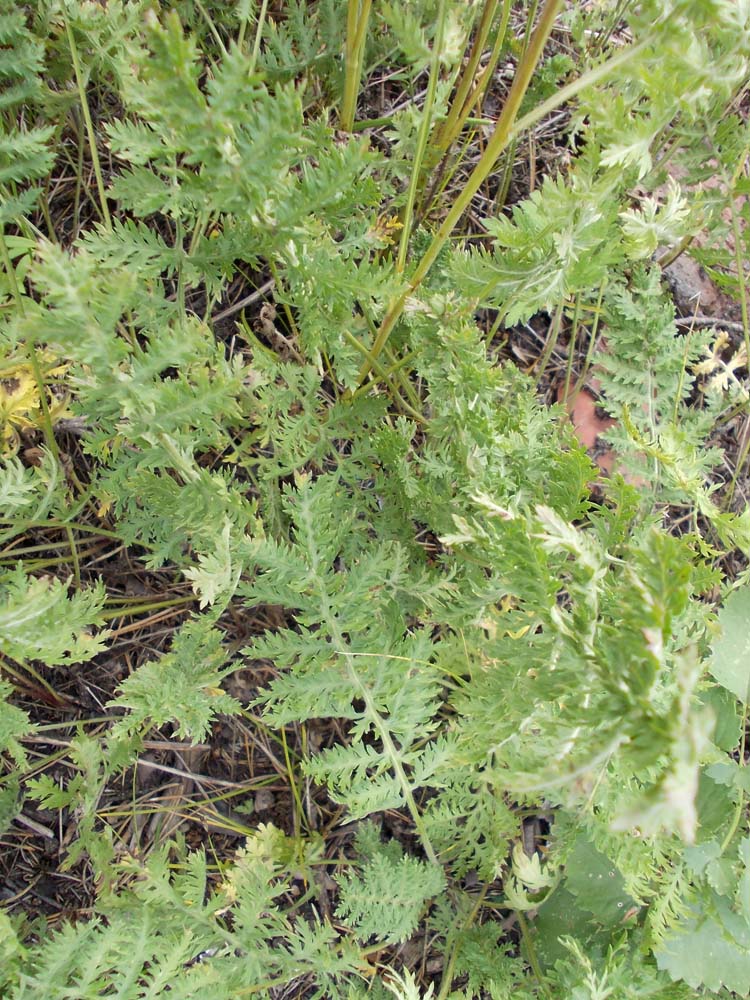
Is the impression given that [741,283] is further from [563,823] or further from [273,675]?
[273,675]

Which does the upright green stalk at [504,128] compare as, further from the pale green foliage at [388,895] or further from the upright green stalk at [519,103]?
the pale green foliage at [388,895]

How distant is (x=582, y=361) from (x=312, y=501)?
4.15 feet

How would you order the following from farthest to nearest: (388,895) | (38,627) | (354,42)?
(388,895) < (354,42) < (38,627)

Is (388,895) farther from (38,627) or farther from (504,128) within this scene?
(504,128)

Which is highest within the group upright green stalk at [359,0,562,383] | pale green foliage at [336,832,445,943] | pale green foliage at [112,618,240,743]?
upright green stalk at [359,0,562,383]

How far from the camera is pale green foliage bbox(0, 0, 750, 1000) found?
1129mm

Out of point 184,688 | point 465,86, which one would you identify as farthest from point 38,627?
point 465,86

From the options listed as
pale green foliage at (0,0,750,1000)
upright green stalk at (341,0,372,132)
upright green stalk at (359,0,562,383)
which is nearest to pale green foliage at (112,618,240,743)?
pale green foliage at (0,0,750,1000)

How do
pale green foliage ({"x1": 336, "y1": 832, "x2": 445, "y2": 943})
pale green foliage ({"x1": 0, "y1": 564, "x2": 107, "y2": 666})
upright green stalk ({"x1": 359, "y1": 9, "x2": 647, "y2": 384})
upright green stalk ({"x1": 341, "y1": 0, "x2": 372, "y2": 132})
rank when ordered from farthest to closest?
pale green foliage ({"x1": 336, "y1": 832, "x2": 445, "y2": 943}) < upright green stalk ({"x1": 341, "y1": 0, "x2": 372, "y2": 132}) < pale green foliage ({"x1": 0, "y1": 564, "x2": 107, "y2": 666}) < upright green stalk ({"x1": 359, "y1": 9, "x2": 647, "y2": 384})

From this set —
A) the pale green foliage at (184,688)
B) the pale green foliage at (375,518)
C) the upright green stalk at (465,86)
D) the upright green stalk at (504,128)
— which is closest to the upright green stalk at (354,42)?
the pale green foliage at (375,518)

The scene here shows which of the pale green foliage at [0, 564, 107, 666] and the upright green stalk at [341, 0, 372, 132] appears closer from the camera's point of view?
the pale green foliage at [0, 564, 107, 666]

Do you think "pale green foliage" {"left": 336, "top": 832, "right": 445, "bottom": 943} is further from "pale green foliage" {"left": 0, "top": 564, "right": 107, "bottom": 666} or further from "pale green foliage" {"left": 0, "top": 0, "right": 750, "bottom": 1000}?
"pale green foliage" {"left": 0, "top": 564, "right": 107, "bottom": 666}

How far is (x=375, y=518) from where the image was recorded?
187 centimetres

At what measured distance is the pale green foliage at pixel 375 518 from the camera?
113 centimetres
